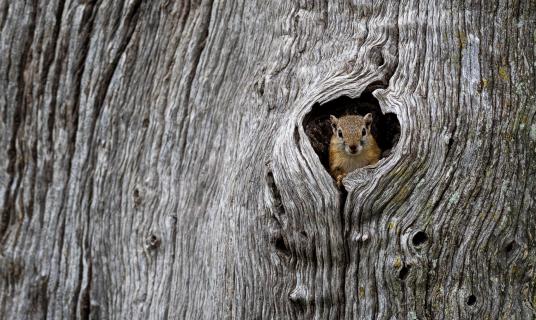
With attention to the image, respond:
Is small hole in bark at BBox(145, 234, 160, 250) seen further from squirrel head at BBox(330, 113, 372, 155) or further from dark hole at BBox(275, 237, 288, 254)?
squirrel head at BBox(330, 113, 372, 155)

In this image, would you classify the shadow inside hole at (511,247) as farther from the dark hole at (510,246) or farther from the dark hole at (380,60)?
the dark hole at (380,60)

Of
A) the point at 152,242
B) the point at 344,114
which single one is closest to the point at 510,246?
the point at 344,114

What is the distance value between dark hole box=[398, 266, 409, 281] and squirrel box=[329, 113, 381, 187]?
0.62 meters

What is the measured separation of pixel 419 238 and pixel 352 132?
0.85 meters

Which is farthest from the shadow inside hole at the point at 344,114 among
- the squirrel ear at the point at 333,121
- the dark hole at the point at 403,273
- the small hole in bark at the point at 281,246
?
the dark hole at the point at 403,273

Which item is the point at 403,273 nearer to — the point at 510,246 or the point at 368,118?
the point at 510,246

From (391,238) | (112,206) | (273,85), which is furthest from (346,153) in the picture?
(112,206)

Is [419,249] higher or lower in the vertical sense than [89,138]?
lower

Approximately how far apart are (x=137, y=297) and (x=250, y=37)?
1688 millimetres

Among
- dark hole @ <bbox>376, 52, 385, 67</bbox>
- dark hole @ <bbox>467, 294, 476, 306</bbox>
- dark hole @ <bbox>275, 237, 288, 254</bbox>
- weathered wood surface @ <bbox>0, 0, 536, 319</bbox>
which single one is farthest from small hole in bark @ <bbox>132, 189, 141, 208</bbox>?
dark hole @ <bbox>467, 294, 476, 306</bbox>

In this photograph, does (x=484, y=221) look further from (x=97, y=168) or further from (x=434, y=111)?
(x=97, y=168)

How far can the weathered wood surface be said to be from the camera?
342cm

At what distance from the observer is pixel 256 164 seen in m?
3.78

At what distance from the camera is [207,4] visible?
4.43m
